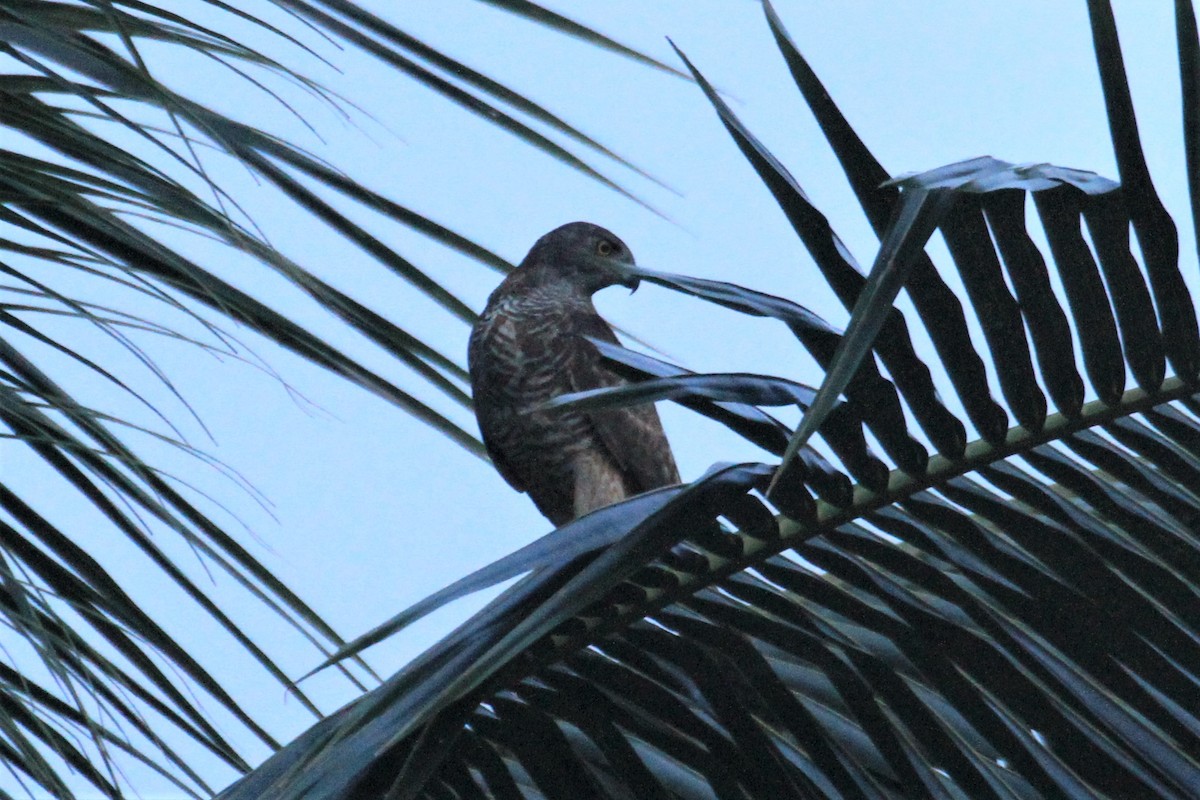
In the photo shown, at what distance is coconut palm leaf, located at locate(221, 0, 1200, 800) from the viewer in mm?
1082

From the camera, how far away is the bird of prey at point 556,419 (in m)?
3.77

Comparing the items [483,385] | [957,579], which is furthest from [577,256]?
[957,579]

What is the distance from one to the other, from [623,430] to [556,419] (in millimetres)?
219

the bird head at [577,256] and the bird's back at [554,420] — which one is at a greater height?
the bird head at [577,256]

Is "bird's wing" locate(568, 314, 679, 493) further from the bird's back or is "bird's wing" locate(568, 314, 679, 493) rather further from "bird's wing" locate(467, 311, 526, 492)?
"bird's wing" locate(467, 311, 526, 492)

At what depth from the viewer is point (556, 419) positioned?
146 inches

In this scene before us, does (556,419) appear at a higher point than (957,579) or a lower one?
higher

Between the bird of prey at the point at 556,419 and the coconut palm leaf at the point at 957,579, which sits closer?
the coconut palm leaf at the point at 957,579

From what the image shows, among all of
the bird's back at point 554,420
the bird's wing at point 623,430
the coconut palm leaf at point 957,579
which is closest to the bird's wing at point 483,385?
the bird's back at point 554,420

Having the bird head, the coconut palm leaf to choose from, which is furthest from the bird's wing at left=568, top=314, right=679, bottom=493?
the coconut palm leaf

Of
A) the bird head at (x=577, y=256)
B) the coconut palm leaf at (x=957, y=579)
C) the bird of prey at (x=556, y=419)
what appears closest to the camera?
the coconut palm leaf at (x=957, y=579)

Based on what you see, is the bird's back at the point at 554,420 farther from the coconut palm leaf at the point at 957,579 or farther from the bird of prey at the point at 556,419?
the coconut palm leaf at the point at 957,579

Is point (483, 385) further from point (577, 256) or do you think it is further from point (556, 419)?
point (577, 256)

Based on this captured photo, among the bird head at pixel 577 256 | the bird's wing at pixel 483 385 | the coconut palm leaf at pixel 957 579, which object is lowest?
the coconut palm leaf at pixel 957 579
